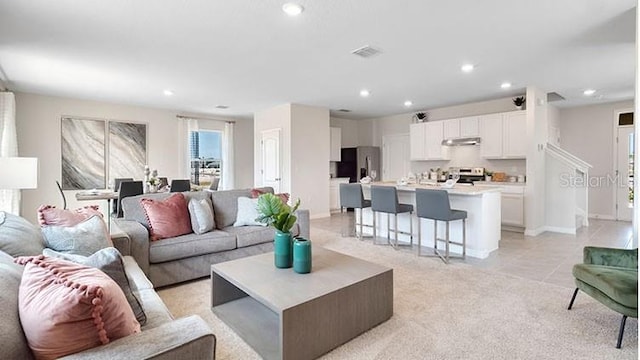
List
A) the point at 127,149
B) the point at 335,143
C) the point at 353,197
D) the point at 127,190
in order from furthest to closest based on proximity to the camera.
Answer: the point at 335,143 → the point at 127,149 → the point at 353,197 → the point at 127,190

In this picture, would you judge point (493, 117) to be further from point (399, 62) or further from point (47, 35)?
point (47, 35)

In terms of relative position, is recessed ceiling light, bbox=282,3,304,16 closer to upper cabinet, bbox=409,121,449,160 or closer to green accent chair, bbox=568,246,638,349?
green accent chair, bbox=568,246,638,349

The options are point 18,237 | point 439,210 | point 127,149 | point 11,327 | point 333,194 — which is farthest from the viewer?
point 333,194

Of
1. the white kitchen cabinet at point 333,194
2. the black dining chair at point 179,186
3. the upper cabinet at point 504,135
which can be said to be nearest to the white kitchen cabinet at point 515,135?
the upper cabinet at point 504,135

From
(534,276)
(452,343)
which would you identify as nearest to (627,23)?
(534,276)

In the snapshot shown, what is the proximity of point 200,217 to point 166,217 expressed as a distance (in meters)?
0.32

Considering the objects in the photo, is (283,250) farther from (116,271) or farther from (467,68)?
(467,68)

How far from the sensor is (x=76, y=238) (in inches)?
83.7

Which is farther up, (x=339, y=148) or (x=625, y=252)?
(x=339, y=148)

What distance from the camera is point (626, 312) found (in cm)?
198

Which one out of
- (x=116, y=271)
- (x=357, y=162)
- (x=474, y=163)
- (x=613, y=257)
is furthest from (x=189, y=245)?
(x=357, y=162)

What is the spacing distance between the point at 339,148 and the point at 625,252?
6.38m

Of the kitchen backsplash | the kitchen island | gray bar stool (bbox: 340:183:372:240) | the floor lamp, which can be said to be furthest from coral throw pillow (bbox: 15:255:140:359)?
the kitchen backsplash

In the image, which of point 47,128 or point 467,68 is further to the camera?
point 47,128
